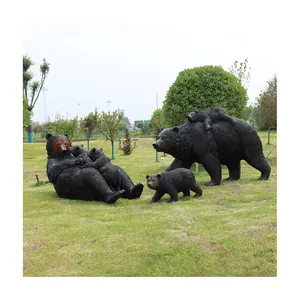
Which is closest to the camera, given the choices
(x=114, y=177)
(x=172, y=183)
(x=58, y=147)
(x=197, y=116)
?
(x=172, y=183)

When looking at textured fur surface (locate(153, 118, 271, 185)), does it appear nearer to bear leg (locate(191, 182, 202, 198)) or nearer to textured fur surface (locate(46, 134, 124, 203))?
bear leg (locate(191, 182, 202, 198))

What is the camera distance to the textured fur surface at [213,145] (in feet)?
27.8

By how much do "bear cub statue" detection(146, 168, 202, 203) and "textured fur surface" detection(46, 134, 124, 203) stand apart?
0.63m

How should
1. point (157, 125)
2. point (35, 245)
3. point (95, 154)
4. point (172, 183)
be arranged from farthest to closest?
point (157, 125)
point (95, 154)
point (172, 183)
point (35, 245)

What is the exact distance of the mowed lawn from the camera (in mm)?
3736

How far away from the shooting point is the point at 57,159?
298 inches

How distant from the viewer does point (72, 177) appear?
7.00 m

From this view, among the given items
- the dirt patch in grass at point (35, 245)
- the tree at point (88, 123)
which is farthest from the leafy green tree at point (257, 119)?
the dirt patch in grass at point (35, 245)

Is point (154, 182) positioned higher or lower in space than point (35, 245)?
higher

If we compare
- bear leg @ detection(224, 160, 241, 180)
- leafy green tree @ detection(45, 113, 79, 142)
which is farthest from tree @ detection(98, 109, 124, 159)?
bear leg @ detection(224, 160, 241, 180)

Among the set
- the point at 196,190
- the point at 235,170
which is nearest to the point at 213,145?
the point at 235,170

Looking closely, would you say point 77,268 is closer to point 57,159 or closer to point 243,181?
point 57,159

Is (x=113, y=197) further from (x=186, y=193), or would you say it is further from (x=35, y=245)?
(x=35, y=245)

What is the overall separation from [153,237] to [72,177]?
9.59 ft
